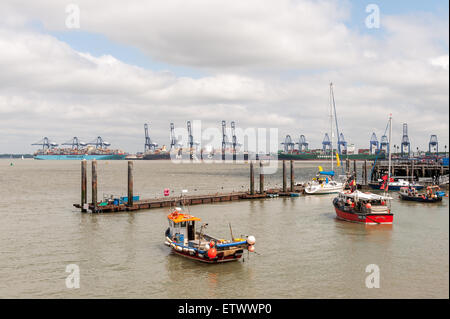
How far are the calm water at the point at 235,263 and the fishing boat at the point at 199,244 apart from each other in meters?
0.59

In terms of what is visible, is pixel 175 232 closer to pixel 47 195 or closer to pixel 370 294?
pixel 370 294

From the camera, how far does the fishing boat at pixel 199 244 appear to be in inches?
973

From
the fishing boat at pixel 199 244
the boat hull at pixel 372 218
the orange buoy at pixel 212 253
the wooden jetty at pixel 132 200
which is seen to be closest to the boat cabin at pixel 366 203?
the boat hull at pixel 372 218

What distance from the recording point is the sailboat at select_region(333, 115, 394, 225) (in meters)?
37.5

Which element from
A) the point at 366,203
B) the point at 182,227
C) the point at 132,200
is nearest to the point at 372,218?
the point at 366,203

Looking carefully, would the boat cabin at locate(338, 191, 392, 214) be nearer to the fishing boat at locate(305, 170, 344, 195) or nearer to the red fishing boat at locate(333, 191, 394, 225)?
the red fishing boat at locate(333, 191, 394, 225)

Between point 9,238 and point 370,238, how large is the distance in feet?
98.4

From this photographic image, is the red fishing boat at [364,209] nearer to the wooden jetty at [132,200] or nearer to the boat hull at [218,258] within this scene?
the wooden jetty at [132,200]

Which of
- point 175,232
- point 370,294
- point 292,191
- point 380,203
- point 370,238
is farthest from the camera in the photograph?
point 292,191

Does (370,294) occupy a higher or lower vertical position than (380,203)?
lower

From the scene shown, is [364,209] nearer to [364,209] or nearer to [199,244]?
[364,209]

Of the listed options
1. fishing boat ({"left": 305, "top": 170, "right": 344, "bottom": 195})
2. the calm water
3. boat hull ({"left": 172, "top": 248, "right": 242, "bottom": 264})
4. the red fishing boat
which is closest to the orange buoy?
boat hull ({"left": 172, "top": 248, "right": 242, "bottom": 264})
